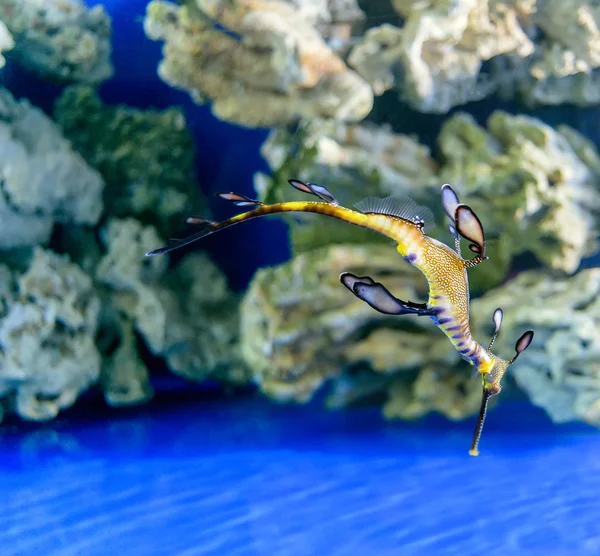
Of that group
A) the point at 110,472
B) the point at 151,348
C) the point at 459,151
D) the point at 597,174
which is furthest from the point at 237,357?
the point at 597,174

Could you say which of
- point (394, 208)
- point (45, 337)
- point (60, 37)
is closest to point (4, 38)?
point (60, 37)

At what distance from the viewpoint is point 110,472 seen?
2.37 m

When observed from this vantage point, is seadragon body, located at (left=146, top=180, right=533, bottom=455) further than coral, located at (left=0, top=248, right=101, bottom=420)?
No

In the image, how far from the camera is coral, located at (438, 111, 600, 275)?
2.40 meters

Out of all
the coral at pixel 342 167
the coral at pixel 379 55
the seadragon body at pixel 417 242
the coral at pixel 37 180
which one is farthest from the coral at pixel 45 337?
the seadragon body at pixel 417 242

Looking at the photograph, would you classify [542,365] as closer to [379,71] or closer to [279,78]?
[379,71]

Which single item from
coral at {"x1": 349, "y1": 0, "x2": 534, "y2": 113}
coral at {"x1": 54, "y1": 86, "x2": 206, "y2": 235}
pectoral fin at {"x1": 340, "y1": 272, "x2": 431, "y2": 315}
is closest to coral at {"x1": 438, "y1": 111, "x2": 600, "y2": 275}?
coral at {"x1": 349, "y1": 0, "x2": 534, "y2": 113}

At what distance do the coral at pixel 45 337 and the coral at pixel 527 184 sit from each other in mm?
1920

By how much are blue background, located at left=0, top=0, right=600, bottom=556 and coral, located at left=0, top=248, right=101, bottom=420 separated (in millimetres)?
207

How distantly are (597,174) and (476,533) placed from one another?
1.75 metres

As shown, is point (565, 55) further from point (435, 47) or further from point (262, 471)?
point (262, 471)

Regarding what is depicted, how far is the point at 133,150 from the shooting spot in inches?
125

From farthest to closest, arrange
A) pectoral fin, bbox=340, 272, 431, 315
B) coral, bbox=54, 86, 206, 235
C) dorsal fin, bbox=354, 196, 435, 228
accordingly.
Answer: coral, bbox=54, 86, 206, 235 → dorsal fin, bbox=354, 196, 435, 228 → pectoral fin, bbox=340, 272, 431, 315

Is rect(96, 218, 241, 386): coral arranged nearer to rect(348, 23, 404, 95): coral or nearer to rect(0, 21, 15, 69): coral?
rect(0, 21, 15, 69): coral
